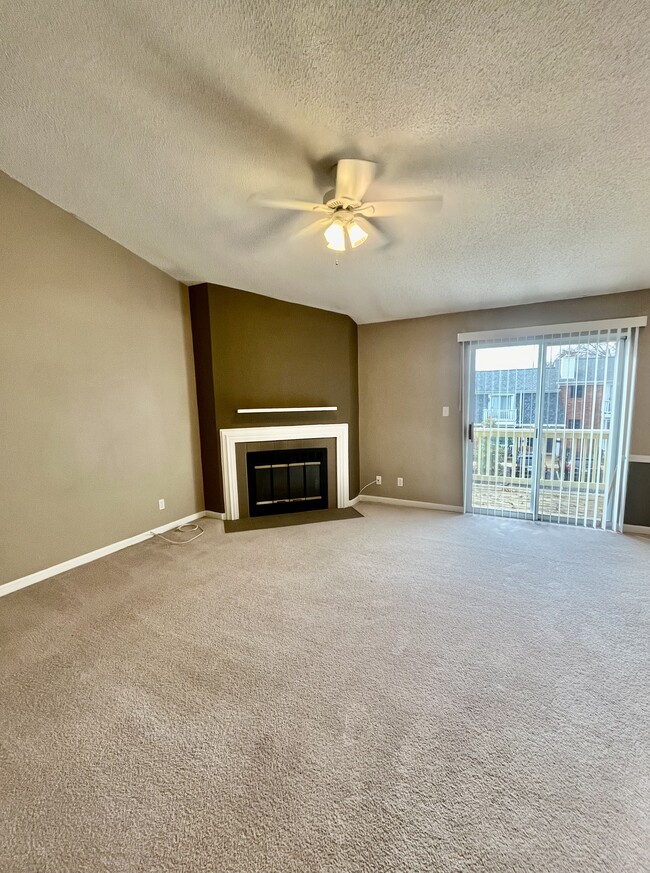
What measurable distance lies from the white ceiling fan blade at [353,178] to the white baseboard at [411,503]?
3406 millimetres

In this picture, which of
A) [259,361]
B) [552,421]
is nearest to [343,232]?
[259,361]

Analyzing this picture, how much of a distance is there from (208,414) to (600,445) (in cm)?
407

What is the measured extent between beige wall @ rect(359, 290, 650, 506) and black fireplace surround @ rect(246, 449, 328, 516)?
76 cm

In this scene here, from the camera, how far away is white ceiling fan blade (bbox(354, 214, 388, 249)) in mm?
2241

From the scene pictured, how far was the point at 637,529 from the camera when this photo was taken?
345cm

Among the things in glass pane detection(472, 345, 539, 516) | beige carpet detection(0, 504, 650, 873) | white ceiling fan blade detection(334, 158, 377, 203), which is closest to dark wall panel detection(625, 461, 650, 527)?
glass pane detection(472, 345, 539, 516)

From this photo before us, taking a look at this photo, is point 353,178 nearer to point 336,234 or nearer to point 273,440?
point 336,234

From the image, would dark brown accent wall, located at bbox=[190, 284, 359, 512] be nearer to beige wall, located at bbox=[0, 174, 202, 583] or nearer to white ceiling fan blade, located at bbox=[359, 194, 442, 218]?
beige wall, located at bbox=[0, 174, 202, 583]

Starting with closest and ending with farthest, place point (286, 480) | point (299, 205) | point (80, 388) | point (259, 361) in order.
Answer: point (299, 205), point (80, 388), point (259, 361), point (286, 480)

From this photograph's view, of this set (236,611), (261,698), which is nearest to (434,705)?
(261,698)

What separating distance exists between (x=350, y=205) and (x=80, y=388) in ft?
8.35

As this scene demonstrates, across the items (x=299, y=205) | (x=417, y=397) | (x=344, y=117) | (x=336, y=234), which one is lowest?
(x=417, y=397)

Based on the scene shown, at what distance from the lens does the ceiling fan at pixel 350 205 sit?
188 centimetres

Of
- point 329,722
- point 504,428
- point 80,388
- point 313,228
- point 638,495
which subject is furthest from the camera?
point 504,428
